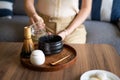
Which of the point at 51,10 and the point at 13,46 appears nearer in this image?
the point at 13,46

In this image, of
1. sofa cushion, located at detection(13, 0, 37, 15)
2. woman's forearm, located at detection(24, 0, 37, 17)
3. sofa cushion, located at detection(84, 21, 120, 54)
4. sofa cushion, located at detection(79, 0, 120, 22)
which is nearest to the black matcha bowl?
woman's forearm, located at detection(24, 0, 37, 17)

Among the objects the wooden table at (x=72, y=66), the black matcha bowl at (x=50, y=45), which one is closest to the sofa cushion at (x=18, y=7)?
the wooden table at (x=72, y=66)

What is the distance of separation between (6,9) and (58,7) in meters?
0.84

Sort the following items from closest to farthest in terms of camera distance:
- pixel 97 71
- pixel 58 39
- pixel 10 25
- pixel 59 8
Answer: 1. pixel 97 71
2. pixel 58 39
3. pixel 59 8
4. pixel 10 25

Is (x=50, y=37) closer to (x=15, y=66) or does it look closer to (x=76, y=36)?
(x=15, y=66)

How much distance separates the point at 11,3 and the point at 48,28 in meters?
0.83

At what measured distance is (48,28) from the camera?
1659mm

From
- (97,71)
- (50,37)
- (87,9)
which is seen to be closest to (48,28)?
(87,9)

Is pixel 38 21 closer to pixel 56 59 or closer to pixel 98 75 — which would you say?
pixel 56 59

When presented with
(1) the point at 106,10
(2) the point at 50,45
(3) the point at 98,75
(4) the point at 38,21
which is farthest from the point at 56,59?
(1) the point at 106,10

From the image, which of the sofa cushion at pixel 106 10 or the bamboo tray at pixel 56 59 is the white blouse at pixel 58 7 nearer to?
the bamboo tray at pixel 56 59

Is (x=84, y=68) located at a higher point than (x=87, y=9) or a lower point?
lower

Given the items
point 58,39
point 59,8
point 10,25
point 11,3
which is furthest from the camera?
point 11,3

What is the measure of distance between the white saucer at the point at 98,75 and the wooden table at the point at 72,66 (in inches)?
1.5
